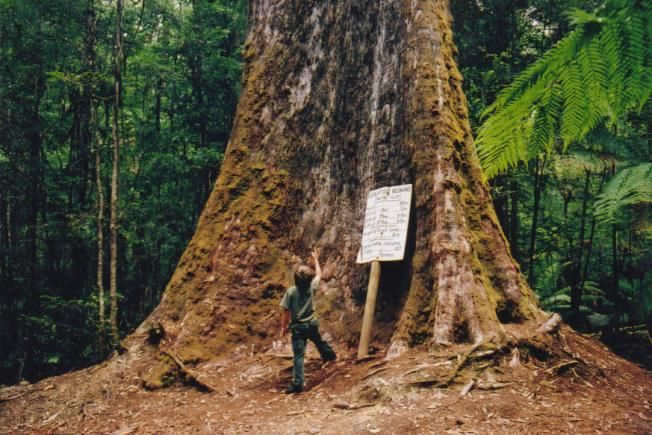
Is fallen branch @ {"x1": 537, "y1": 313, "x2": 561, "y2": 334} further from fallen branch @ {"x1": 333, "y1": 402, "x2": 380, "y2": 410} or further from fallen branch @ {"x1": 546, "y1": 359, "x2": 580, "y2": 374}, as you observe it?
fallen branch @ {"x1": 333, "y1": 402, "x2": 380, "y2": 410}

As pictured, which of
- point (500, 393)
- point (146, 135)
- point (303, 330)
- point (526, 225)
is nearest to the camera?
point (500, 393)

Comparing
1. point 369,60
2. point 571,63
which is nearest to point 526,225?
point 369,60

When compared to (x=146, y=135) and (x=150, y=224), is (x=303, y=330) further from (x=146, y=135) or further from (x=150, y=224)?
(x=146, y=135)

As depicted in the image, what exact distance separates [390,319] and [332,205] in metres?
1.77

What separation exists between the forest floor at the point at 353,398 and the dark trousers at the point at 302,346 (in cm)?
14

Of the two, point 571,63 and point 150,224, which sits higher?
point 571,63

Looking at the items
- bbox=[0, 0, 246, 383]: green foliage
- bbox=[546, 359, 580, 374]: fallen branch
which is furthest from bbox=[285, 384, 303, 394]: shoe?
bbox=[0, 0, 246, 383]: green foliage

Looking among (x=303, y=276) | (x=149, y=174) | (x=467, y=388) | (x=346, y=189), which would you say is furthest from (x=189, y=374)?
(x=149, y=174)

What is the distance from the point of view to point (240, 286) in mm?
6477

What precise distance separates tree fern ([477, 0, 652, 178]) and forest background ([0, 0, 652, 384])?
6017 millimetres

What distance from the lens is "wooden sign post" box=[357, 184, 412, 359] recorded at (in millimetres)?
5426

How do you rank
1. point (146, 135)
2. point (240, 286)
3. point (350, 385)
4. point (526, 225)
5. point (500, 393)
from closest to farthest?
point (500, 393)
point (350, 385)
point (240, 286)
point (526, 225)
point (146, 135)

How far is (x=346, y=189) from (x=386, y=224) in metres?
1.15

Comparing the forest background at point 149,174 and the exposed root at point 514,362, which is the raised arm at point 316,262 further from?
the forest background at point 149,174
